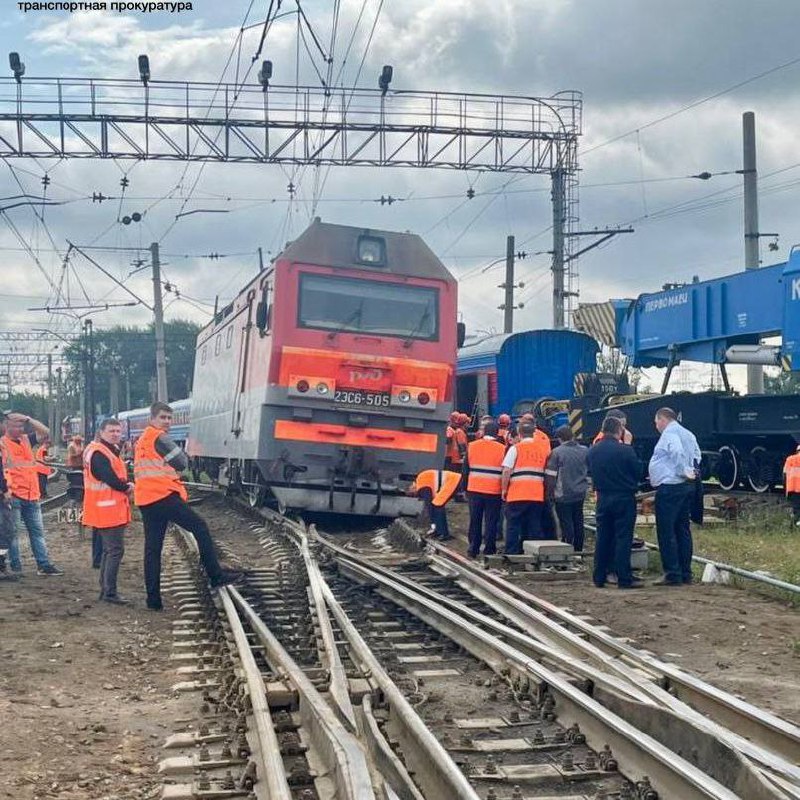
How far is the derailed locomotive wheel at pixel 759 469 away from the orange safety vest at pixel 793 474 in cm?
280

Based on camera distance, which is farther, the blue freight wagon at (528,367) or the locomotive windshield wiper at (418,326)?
the blue freight wagon at (528,367)

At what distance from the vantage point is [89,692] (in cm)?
647

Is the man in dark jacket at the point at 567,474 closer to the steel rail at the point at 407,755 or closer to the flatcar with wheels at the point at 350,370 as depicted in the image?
the flatcar with wheels at the point at 350,370

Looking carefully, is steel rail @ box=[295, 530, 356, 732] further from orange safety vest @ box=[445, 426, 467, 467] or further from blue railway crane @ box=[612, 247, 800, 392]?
blue railway crane @ box=[612, 247, 800, 392]

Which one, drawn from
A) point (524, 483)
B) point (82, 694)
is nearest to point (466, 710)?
point (82, 694)

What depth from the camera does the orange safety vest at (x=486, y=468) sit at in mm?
12023

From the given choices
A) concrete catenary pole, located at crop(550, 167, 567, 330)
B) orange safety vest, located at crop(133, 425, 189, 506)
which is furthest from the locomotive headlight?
concrete catenary pole, located at crop(550, 167, 567, 330)

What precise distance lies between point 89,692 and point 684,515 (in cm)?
576

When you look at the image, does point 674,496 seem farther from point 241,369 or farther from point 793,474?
A: point 241,369

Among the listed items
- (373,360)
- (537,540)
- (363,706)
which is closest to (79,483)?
(373,360)

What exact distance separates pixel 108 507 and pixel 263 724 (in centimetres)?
494

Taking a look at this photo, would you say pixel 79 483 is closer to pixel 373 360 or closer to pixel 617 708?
pixel 373 360

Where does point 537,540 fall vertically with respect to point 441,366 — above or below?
below

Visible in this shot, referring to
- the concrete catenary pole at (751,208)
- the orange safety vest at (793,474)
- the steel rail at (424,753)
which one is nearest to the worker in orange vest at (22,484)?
the steel rail at (424,753)
